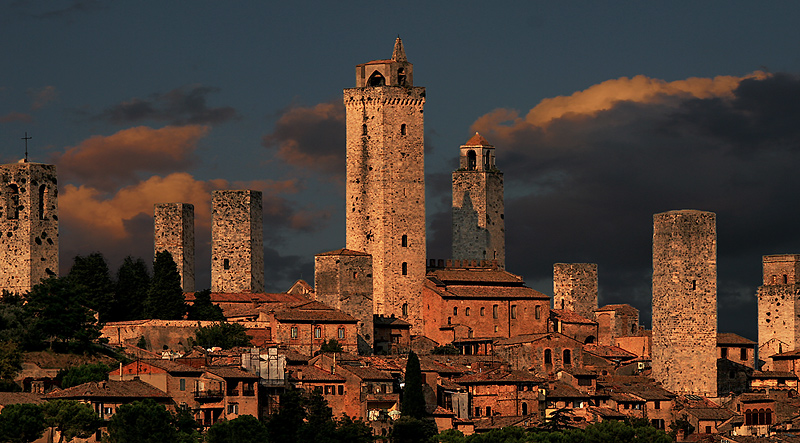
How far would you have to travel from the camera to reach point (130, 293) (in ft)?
288

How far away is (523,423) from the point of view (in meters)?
79.8

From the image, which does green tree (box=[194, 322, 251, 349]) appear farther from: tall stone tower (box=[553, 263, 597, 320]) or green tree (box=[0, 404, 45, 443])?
tall stone tower (box=[553, 263, 597, 320])

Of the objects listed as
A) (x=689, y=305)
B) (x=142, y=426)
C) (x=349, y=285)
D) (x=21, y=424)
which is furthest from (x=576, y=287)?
(x=21, y=424)

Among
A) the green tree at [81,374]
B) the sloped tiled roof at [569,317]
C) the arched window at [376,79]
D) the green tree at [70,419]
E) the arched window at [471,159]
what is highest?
the arched window at [376,79]

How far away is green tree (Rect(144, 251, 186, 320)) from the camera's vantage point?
8594cm

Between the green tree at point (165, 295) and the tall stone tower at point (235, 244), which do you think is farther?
the tall stone tower at point (235, 244)

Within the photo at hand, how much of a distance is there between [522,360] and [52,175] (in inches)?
900

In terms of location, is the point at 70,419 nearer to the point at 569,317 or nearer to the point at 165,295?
the point at 165,295

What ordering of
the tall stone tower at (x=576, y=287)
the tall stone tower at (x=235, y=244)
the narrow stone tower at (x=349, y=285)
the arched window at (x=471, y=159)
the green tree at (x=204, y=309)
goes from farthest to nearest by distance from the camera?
the arched window at (x=471, y=159), the tall stone tower at (x=576, y=287), the tall stone tower at (x=235, y=244), the narrow stone tower at (x=349, y=285), the green tree at (x=204, y=309)

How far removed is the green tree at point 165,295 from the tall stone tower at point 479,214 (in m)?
22.2

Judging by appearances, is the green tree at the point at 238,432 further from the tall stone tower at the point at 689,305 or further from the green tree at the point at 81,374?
the tall stone tower at the point at 689,305

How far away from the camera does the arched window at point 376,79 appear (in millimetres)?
96812

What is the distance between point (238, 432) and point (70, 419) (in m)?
5.98

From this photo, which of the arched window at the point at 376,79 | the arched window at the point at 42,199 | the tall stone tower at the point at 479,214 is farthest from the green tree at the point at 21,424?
the tall stone tower at the point at 479,214
